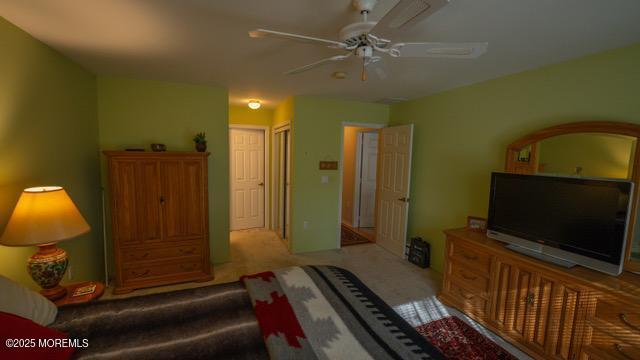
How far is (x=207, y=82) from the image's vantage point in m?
3.15

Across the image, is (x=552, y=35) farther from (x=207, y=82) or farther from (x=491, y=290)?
(x=207, y=82)

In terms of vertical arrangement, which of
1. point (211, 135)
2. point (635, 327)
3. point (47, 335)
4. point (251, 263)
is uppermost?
point (211, 135)

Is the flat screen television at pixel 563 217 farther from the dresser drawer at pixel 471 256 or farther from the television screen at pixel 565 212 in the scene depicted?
the dresser drawer at pixel 471 256

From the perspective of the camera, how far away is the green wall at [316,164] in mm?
3836

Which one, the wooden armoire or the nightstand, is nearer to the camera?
the nightstand

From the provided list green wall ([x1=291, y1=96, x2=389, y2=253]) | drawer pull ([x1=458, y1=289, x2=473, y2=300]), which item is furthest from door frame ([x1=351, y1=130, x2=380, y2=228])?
drawer pull ([x1=458, y1=289, x2=473, y2=300])

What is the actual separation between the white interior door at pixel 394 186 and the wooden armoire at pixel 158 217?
2591mm

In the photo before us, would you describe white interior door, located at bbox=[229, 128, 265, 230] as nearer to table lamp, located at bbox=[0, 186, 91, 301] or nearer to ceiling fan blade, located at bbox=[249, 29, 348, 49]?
table lamp, located at bbox=[0, 186, 91, 301]

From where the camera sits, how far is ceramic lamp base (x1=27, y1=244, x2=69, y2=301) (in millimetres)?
1715

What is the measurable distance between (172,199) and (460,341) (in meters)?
3.06

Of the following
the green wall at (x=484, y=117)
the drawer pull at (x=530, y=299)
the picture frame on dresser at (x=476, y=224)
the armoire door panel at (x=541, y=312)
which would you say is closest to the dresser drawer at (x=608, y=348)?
the armoire door panel at (x=541, y=312)

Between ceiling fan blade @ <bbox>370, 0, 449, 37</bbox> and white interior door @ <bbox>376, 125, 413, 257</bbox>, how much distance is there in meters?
2.60

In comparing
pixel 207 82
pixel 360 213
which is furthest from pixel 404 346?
pixel 360 213

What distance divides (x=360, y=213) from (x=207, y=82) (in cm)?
372
